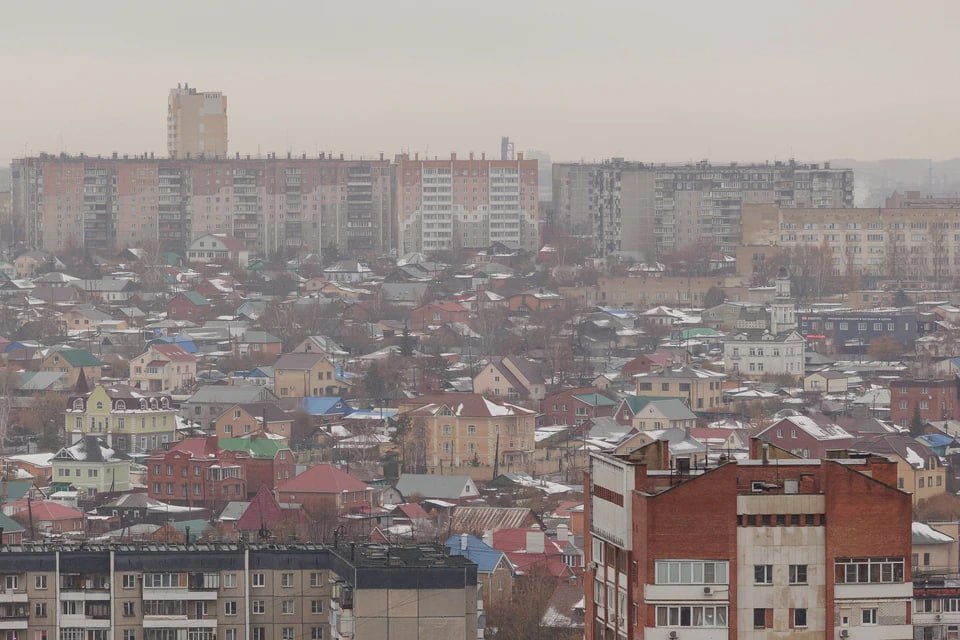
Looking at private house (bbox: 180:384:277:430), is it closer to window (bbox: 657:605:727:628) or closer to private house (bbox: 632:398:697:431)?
private house (bbox: 632:398:697:431)

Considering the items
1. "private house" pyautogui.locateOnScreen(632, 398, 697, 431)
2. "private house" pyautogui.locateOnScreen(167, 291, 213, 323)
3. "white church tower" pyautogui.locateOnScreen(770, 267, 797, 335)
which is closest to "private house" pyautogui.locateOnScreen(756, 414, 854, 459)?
"private house" pyautogui.locateOnScreen(632, 398, 697, 431)

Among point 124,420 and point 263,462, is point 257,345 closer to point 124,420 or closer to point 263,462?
point 124,420

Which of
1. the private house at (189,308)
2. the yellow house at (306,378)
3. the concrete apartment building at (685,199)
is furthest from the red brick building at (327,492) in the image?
the concrete apartment building at (685,199)

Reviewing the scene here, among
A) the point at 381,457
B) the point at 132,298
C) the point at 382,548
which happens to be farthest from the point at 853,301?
the point at 382,548

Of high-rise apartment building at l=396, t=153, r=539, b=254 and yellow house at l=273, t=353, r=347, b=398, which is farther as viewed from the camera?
high-rise apartment building at l=396, t=153, r=539, b=254

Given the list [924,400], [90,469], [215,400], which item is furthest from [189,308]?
[90,469]

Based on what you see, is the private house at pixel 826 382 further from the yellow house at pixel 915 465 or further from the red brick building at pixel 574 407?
the yellow house at pixel 915 465
